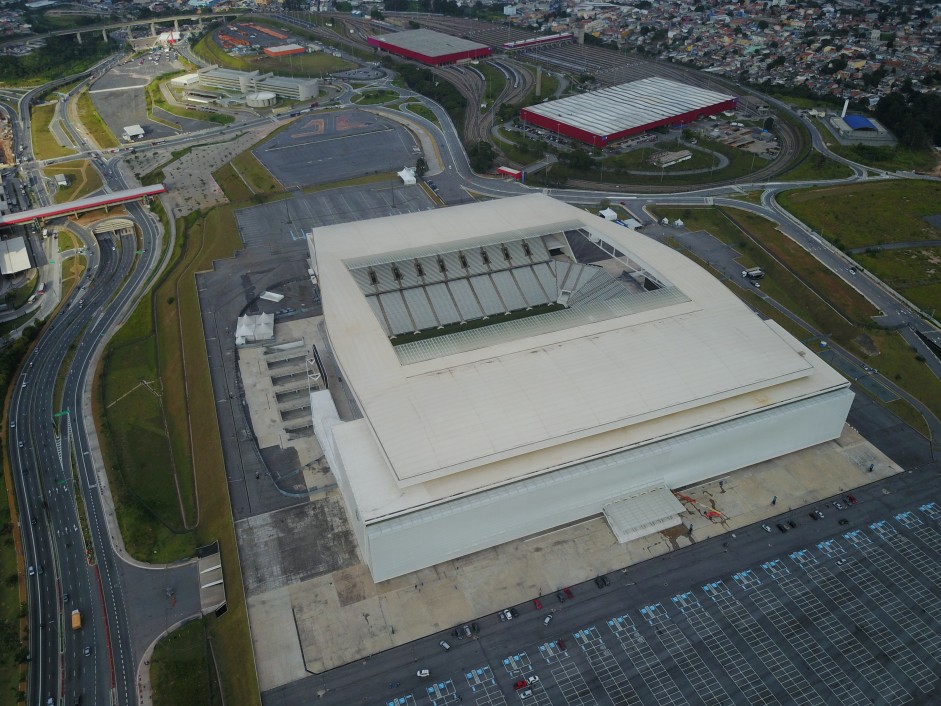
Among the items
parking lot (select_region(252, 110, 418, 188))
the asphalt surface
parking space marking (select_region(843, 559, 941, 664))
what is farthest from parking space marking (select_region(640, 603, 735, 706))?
parking lot (select_region(252, 110, 418, 188))

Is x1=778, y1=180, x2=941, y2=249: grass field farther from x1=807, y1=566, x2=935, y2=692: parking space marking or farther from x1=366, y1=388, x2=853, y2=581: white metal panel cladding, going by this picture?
x1=807, y1=566, x2=935, y2=692: parking space marking

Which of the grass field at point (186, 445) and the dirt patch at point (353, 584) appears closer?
the grass field at point (186, 445)

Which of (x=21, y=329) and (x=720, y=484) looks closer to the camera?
(x=720, y=484)

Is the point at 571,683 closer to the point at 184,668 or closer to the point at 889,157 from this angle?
the point at 184,668

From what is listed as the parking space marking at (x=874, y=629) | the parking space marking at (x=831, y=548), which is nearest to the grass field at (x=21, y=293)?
the parking space marking at (x=831, y=548)

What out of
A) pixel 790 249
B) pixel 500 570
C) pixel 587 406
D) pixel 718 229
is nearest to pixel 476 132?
pixel 718 229

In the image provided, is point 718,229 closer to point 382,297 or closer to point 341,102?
point 382,297

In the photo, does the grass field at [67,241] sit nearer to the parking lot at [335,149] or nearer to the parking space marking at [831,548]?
the parking lot at [335,149]
